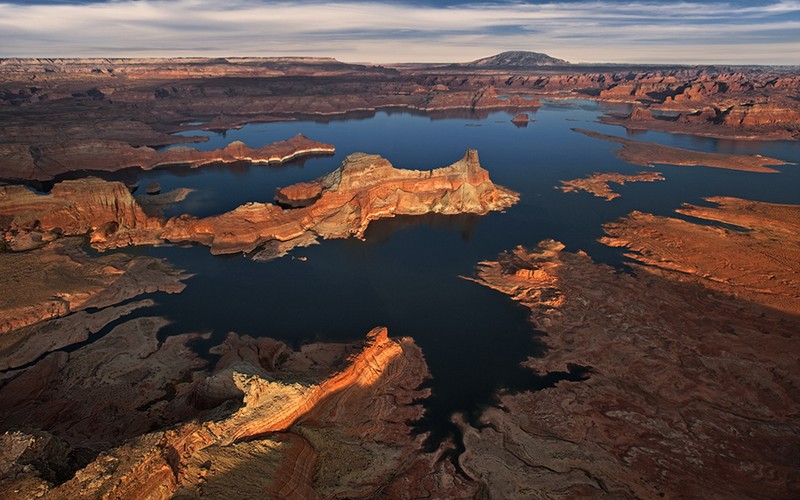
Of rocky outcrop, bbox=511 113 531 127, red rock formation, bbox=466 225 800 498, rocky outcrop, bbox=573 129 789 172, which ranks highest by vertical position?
rocky outcrop, bbox=511 113 531 127

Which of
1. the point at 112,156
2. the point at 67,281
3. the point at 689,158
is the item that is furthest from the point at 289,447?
A: the point at 689,158

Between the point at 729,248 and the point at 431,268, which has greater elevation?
the point at 729,248

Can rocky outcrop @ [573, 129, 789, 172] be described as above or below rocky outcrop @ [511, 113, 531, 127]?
below

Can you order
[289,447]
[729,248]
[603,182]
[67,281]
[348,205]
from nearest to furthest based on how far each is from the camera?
[289,447] → [67,281] → [729,248] → [348,205] → [603,182]

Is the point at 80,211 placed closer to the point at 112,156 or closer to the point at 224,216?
the point at 224,216

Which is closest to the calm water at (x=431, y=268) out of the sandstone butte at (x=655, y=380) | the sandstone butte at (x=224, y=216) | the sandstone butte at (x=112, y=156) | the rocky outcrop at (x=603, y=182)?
the rocky outcrop at (x=603, y=182)

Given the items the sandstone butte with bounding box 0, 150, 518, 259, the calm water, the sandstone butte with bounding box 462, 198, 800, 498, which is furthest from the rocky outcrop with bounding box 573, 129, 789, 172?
the sandstone butte with bounding box 0, 150, 518, 259

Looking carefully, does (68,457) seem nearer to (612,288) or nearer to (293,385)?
(293,385)

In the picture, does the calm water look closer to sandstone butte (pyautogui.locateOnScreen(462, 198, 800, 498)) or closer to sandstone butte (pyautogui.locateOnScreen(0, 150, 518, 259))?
sandstone butte (pyautogui.locateOnScreen(462, 198, 800, 498))
